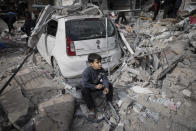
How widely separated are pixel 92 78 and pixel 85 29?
1.47 metres

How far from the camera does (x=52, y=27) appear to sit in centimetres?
414

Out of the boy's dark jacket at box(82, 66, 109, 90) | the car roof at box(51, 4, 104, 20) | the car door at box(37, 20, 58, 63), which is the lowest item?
the boy's dark jacket at box(82, 66, 109, 90)

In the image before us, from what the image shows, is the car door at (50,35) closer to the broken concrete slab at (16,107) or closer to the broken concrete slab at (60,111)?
the broken concrete slab at (16,107)

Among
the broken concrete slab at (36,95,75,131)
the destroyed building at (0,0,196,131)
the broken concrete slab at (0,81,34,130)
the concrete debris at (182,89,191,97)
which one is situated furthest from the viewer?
the concrete debris at (182,89,191,97)

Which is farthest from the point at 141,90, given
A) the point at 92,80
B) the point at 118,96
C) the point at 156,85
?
the point at 92,80

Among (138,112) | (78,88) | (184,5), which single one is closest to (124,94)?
(138,112)

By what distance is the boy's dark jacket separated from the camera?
258cm

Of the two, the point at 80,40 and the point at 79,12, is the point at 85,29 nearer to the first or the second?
the point at 80,40

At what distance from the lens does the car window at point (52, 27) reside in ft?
12.8

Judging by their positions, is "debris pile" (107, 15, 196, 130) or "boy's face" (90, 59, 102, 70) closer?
"boy's face" (90, 59, 102, 70)

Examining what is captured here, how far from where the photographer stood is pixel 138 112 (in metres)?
2.89

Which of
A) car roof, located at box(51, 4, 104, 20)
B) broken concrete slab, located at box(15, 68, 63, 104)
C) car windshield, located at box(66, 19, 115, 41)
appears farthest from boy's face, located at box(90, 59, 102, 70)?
car roof, located at box(51, 4, 104, 20)

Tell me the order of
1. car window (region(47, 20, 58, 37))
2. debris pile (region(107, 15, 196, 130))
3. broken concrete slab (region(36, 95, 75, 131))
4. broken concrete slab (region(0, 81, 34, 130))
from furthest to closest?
car window (region(47, 20, 58, 37)) → debris pile (region(107, 15, 196, 130)) → broken concrete slab (region(0, 81, 34, 130)) → broken concrete slab (region(36, 95, 75, 131))

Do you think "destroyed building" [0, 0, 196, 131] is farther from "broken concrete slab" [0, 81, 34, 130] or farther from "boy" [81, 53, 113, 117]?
"boy" [81, 53, 113, 117]
